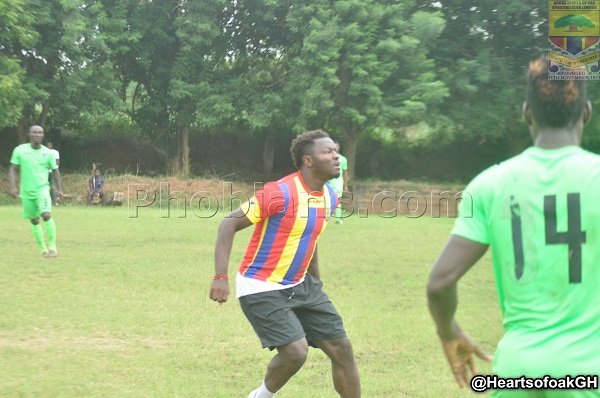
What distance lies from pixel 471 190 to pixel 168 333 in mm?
5995

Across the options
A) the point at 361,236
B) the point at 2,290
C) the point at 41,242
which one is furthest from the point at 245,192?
the point at 2,290

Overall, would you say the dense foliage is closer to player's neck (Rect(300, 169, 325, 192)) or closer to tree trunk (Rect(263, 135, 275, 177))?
tree trunk (Rect(263, 135, 275, 177))

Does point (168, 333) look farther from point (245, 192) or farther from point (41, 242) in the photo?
point (245, 192)

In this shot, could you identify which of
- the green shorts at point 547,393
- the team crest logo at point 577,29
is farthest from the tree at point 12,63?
the green shorts at point 547,393

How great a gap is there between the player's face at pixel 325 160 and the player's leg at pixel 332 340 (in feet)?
2.67

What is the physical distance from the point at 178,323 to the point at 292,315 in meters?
3.73

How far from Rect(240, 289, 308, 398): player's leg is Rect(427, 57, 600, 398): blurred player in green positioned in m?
2.51

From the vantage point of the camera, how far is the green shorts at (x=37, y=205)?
1312 centimetres

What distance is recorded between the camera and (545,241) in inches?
105

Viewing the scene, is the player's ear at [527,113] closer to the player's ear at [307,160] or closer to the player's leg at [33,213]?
the player's ear at [307,160]

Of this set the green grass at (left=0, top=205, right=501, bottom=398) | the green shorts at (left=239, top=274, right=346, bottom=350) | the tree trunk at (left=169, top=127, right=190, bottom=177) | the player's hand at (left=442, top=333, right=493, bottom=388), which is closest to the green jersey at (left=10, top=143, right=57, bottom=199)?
the green grass at (left=0, top=205, right=501, bottom=398)

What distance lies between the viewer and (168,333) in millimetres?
8266

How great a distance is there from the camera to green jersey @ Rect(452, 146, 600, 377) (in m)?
2.63

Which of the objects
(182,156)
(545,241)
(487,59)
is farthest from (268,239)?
(182,156)
